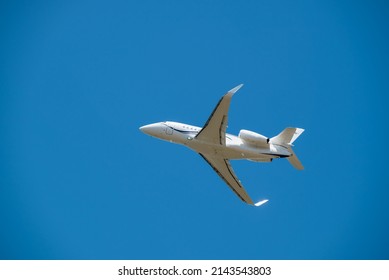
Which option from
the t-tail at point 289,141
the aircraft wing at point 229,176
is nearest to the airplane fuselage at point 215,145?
the t-tail at point 289,141

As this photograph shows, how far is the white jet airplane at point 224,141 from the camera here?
130 feet

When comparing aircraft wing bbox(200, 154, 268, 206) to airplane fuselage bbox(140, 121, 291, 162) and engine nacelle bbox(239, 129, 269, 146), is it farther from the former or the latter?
engine nacelle bbox(239, 129, 269, 146)

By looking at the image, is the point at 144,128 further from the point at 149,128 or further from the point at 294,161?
the point at 294,161

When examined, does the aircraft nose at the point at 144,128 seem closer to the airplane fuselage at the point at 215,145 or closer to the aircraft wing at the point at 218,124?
the airplane fuselage at the point at 215,145

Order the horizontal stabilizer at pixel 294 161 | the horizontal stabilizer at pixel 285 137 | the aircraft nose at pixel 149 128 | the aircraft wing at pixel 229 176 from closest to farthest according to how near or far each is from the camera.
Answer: the horizontal stabilizer at pixel 285 137
the horizontal stabilizer at pixel 294 161
the aircraft wing at pixel 229 176
the aircraft nose at pixel 149 128

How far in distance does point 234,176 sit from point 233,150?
5.74m

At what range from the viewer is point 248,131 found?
3981 centimetres

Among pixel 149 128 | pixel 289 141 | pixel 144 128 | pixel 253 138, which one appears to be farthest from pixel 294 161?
pixel 144 128

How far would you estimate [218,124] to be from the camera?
132ft

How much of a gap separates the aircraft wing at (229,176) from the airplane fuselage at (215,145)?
6.85 ft

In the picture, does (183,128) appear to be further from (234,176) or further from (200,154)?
(234,176)

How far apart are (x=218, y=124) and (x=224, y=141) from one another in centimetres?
191
